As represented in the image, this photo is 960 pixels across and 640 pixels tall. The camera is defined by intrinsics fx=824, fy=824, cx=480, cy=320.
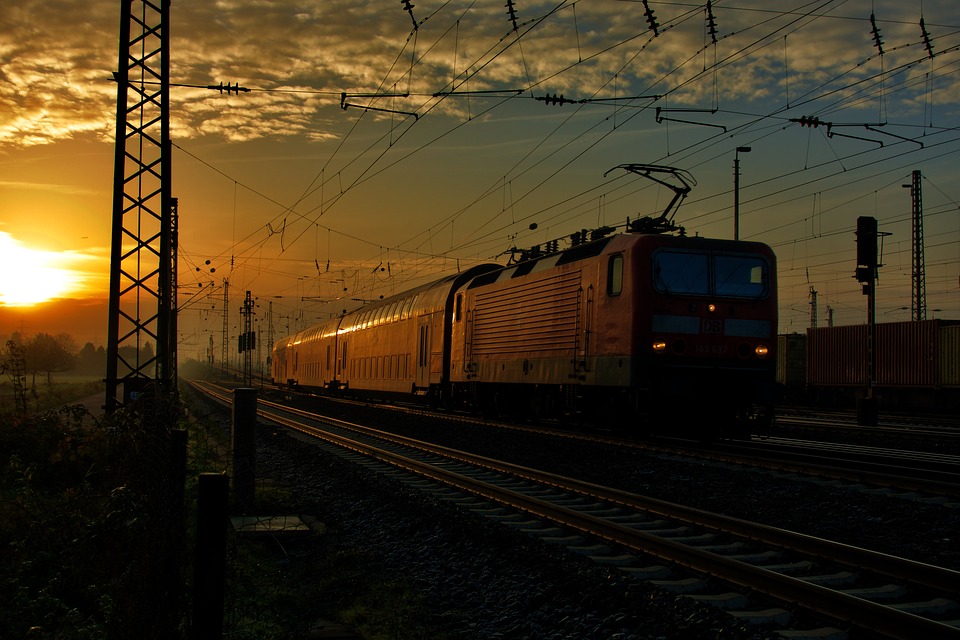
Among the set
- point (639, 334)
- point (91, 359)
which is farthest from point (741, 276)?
point (91, 359)

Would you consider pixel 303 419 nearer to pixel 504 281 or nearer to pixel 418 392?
pixel 418 392

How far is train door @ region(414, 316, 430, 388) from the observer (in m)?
26.4

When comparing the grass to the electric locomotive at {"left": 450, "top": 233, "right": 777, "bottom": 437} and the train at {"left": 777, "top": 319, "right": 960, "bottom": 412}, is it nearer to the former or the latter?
the electric locomotive at {"left": 450, "top": 233, "right": 777, "bottom": 437}

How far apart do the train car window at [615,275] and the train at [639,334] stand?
2 cm

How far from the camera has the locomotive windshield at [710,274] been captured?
14.6 m

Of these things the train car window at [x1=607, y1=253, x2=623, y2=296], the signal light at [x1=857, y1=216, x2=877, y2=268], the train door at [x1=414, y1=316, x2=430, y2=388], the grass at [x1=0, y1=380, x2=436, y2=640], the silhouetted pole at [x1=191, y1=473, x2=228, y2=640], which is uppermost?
the signal light at [x1=857, y1=216, x2=877, y2=268]

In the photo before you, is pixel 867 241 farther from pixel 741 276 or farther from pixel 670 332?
pixel 670 332

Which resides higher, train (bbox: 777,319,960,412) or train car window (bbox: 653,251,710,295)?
train car window (bbox: 653,251,710,295)

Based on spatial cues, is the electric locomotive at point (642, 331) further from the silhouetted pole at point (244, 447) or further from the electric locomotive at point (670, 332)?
the silhouetted pole at point (244, 447)

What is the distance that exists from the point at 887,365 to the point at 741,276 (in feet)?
72.2

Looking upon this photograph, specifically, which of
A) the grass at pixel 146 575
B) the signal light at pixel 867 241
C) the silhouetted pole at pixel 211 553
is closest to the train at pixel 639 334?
the grass at pixel 146 575

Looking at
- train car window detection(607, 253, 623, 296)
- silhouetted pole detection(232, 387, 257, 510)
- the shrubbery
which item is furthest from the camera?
train car window detection(607, 253, 623, 296)

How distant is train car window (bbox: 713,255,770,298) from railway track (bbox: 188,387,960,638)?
18.7ft

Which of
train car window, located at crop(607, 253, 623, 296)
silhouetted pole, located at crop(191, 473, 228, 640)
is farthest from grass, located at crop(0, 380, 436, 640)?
train car window, located at crop(607, 253, 623, 296)
